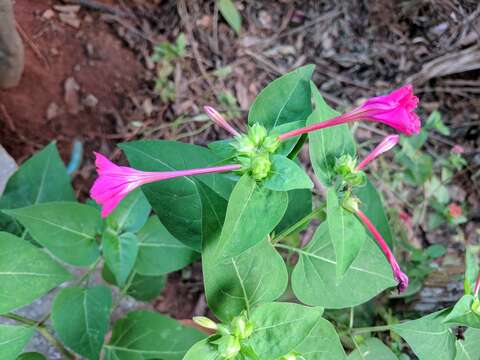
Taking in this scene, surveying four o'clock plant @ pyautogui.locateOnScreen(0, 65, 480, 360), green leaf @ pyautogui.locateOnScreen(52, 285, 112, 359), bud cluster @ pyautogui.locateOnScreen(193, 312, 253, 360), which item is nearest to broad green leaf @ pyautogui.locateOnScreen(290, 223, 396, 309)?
four o'clock plant @ pyautogui.locateOnScreen(0, 65, 480, 360)

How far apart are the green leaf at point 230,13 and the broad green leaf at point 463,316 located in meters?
2.05

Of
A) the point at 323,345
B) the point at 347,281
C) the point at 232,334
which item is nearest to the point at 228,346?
the point at 232,334

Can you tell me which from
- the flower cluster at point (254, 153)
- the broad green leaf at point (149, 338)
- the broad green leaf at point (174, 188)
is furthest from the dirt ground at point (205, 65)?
the flower cluster at point (254, 153)

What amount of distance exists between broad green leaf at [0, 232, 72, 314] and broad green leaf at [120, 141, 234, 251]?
11.0 inches

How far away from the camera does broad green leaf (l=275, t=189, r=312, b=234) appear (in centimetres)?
124

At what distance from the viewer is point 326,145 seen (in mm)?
1092

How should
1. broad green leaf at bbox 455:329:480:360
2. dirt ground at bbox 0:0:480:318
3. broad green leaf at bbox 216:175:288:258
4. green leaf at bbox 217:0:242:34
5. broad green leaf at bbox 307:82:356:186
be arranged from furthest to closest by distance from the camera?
1. green leaf at bbox 217:0:242:34
2. dirt ground at bbox 0:0:480:318
3. broad green leaf at bbox 455:329:480:360
4. broad green leaf at bbox 307:82:356:186
5. broad green leaf at bbox 216:175:288:258

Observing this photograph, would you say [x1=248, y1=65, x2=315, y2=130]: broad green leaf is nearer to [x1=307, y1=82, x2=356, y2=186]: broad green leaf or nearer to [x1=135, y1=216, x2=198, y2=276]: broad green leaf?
[x1=307, y1=82, x2=356, y2=186]: broad green leaf

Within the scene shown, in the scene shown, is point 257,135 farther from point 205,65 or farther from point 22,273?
point 205,65

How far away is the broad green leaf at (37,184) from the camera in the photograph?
4.59ft

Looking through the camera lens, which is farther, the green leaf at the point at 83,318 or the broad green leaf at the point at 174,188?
the green leaf at the point at 83,318

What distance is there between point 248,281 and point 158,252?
460 millimetres

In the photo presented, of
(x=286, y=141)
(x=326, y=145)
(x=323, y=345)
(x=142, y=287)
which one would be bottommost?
(x=142, y=287)

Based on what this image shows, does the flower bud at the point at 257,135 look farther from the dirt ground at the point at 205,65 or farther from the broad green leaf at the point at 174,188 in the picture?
the dirt ground at the point at 205,65
